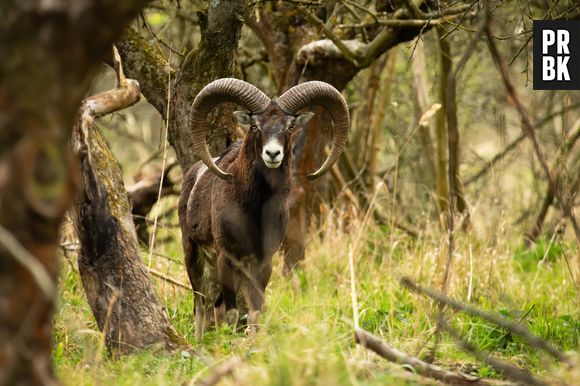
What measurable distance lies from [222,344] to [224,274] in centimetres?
184

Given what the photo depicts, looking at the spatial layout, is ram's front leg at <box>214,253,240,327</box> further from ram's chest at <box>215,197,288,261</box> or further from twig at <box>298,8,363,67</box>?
twig at <box>298,8,363,67</box>

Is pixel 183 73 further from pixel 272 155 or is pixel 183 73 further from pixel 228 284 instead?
pixel 228 284

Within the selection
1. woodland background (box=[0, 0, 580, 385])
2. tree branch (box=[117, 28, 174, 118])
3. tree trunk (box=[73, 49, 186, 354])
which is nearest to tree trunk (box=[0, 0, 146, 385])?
woodland background (box=[0, 0, 580, 385])

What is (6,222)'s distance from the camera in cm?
316

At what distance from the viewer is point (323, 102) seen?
8789 mm

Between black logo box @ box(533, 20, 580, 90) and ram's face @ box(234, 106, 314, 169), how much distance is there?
2290 millimetres

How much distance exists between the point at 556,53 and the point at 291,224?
170 inches

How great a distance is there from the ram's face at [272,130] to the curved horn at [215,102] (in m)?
0.09

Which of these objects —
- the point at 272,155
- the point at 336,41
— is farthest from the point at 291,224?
the point at 272,155

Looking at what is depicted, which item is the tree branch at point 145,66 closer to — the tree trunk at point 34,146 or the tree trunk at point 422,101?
the tree trunk at point 422,101

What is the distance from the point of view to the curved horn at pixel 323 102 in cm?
856

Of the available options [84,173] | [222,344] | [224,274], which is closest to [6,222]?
[84,173]

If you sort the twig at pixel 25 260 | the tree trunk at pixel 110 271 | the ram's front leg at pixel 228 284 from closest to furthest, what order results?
the twig at pixel 25 260 < the tree trunk at pixel 110 271 < the ram's front leg at pixel 228 284

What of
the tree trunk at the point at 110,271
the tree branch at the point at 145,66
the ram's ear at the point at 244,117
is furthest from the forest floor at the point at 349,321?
the tree branch at the point at 145,66
